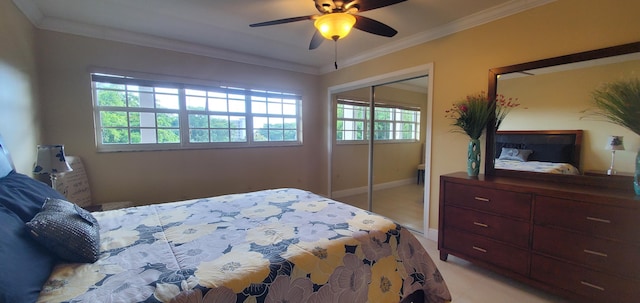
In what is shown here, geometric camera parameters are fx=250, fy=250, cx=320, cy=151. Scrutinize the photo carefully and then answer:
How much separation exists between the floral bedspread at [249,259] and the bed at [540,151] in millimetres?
1486

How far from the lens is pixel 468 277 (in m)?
2.17

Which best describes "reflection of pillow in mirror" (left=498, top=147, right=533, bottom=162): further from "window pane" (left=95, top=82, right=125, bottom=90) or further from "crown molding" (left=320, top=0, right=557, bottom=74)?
"window pane" (left=95, top=82, right=125, bottom=90)

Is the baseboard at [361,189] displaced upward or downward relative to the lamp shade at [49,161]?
downward

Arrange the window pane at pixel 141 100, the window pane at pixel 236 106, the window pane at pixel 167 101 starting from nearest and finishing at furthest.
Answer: the window pane at pixel 141 100, the window pane at pixel 167 101, the window pane at pixel 236 106

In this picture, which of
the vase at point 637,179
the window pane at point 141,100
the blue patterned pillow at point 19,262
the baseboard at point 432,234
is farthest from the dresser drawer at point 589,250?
the window pane at point 141,100

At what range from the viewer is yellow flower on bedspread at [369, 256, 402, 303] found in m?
1.34

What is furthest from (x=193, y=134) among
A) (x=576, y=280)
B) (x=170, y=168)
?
(x=576, y=280)

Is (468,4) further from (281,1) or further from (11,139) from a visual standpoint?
(11,139)

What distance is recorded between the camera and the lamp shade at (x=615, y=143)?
183 cm

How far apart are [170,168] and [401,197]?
3410 mm

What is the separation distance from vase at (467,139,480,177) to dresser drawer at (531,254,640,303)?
0.77 metres

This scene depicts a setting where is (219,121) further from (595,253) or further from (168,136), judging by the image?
(595,253)

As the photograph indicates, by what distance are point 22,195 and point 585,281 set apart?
3387 mm

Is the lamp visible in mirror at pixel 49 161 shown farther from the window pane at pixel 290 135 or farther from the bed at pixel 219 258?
the window pane at pixel 290 135
